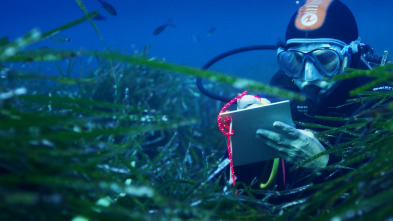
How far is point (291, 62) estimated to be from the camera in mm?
3947

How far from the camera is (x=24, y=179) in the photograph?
801 millimetres

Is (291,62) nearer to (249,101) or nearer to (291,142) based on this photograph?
(249,101)

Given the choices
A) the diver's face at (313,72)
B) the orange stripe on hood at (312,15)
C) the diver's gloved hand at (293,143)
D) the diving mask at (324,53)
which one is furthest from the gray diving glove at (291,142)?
the orange stripe on hood at (312,15)

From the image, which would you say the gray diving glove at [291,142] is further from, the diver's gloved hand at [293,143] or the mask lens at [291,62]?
the mask lens at [291,62]

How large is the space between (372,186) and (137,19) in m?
59.0

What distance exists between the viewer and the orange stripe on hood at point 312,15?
368 centimetres

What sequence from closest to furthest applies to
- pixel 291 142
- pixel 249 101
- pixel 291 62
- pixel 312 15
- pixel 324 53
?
1. pixel 291 142
2. pixel 249 101
3. pixel 324 53
4. pixel 312 15
5. pixel 291 62

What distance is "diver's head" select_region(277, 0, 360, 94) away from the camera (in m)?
3.59

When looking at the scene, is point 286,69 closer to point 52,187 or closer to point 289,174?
point 289,174

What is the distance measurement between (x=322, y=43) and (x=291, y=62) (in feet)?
1.64

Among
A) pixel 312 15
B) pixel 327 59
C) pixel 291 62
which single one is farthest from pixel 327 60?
pixel 312 15

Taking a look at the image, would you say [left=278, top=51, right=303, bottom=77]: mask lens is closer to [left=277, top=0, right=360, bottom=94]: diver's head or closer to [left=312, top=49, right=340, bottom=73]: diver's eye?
[left=277, top=0, right=360, bottom=94]: diver's head

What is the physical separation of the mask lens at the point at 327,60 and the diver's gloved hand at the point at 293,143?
138cm

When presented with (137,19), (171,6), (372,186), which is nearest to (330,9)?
(372,186)
